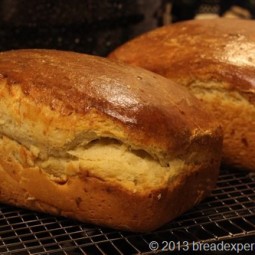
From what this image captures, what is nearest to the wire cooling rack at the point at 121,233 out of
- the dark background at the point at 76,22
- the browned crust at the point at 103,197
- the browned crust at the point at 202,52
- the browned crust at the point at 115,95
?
the browned crust at the point at 103,197

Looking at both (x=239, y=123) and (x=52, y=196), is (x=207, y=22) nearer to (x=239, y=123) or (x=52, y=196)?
(x=239, y=123)

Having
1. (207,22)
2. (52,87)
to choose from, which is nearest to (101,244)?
(52,87)

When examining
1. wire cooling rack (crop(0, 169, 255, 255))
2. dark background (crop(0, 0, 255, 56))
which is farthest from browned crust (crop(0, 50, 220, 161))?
dark background (crop(0, 0, 255, 56))

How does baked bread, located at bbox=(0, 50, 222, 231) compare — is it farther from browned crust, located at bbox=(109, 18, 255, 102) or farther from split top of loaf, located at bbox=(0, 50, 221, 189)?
browned crust, located at bbox=(109, 18, 255, 102)

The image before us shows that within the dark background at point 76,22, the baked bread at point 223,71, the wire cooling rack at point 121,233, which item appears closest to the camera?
the wire cooling rack at point 121,233

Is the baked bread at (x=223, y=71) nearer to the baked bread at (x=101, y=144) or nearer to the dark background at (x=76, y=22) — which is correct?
the baked bread at (x=101, y=144)

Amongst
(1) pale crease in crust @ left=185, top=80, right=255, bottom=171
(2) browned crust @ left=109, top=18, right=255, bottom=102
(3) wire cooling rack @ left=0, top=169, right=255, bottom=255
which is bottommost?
(3) wire cooling rack @ left=0, top=169, right=255, bottom=255

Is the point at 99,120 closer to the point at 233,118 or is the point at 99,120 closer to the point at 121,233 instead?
the point at 121,233
